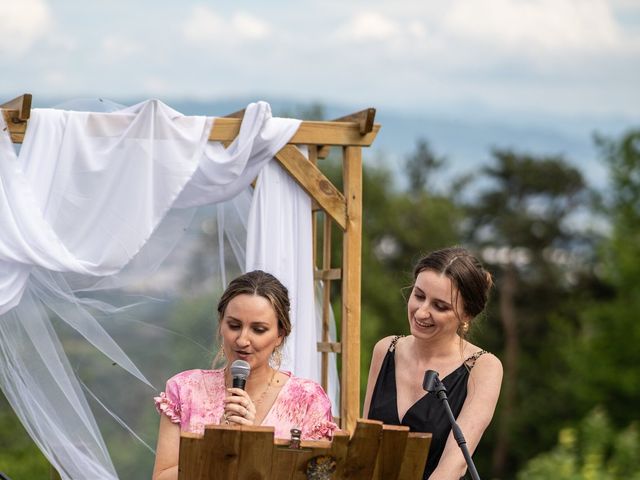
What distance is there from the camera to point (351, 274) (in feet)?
16.8

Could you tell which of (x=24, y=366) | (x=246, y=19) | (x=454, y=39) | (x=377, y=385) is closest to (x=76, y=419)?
(x=24, y=366)

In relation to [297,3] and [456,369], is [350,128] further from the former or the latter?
[297,3]

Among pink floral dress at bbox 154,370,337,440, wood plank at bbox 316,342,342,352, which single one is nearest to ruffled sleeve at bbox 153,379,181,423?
pink floral dress at bbox 154,370,337,440

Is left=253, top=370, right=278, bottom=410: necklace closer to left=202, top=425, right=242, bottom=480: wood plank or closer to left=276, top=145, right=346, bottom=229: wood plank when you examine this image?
left=202, top=425, right=242, bottom=480: wood plank

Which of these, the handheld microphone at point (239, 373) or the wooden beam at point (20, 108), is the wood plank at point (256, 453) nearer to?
the handheld microphone at point (239, 373)

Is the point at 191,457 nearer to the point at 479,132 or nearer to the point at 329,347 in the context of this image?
the point at 329,347

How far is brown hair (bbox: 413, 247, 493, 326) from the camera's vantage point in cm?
329

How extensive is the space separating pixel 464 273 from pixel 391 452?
96 centimetres

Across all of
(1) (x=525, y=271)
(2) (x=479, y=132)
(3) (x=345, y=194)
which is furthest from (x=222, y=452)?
(2) (x=479, y=132)

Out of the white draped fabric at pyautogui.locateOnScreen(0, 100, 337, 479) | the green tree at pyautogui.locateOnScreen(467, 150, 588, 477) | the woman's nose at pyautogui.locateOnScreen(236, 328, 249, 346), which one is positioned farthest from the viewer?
the green tree at pyautogui.locateOnScreen(467, 150, 588, 477)

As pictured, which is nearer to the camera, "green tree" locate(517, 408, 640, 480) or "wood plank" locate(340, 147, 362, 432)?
"wood plank" locate(340, 147, 362, 432)

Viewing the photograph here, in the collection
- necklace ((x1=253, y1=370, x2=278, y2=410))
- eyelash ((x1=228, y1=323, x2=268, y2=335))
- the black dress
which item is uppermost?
eyelash ((x1=228, y1=323, x2=268, y2=335))

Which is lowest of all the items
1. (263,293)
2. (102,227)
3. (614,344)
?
(614,344)

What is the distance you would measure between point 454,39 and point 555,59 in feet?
24.8
